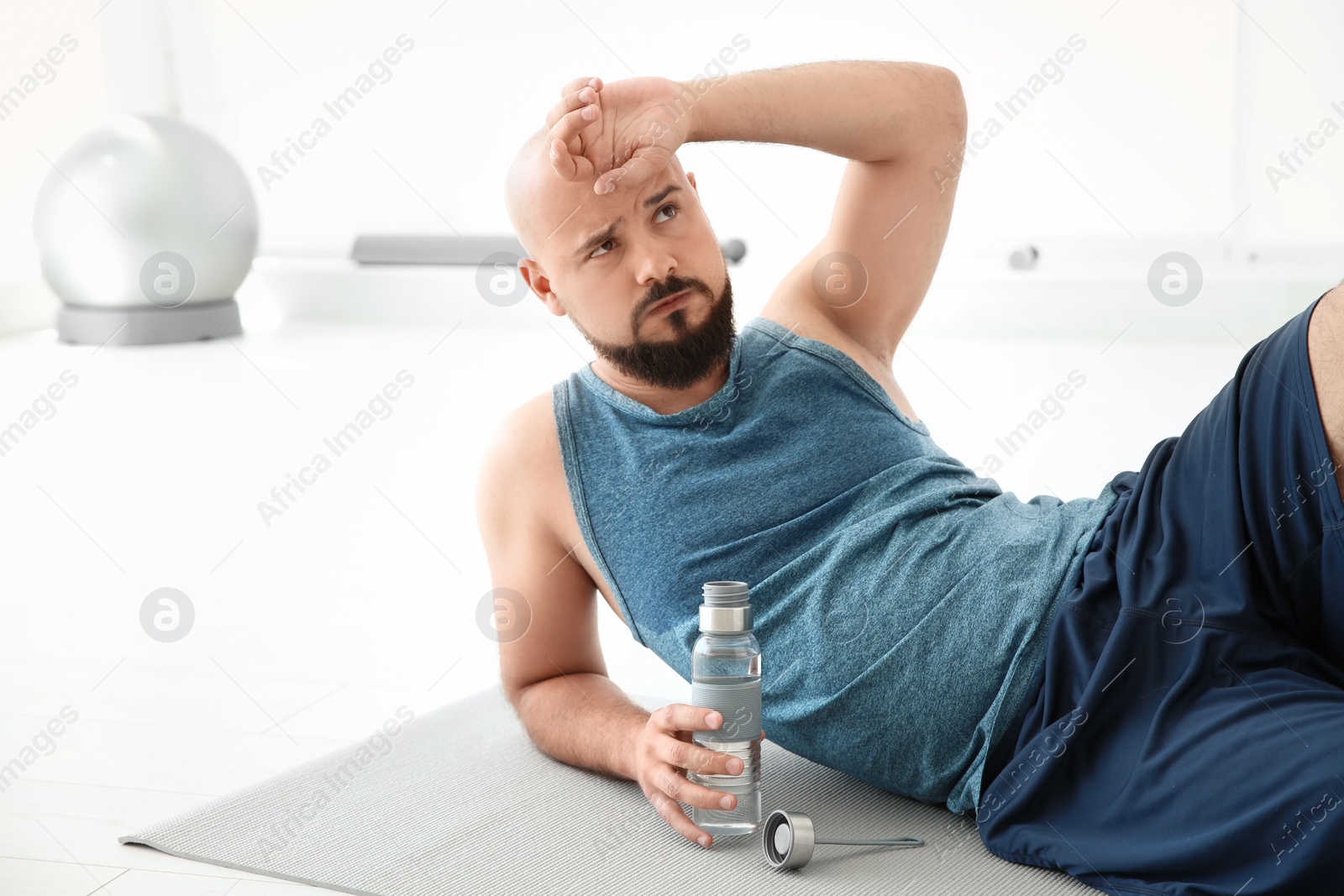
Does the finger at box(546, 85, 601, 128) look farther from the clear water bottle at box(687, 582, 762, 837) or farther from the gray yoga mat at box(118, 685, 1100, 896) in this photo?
the gray yoga mat at box(118, 685, 1100, 896)

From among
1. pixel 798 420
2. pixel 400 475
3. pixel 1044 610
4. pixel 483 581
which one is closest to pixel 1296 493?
pixel 1044 610

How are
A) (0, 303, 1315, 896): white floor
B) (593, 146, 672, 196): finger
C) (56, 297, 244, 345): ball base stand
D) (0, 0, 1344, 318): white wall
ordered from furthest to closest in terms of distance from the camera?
(56, 297, 244, 345): ball base stand, (0, 0, 1344, 318): white wall, (0, 303, 1315, 896): white floor, (593, 146, 672, 196): finger

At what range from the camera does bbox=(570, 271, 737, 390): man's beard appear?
141 centimetres

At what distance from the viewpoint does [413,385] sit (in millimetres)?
4535

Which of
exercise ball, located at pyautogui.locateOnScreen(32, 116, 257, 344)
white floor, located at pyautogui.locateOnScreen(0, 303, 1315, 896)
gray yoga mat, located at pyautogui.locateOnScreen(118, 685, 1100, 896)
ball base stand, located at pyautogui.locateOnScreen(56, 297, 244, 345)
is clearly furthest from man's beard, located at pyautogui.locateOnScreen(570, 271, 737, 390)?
ball base stand, located at pyautogui.locateOnScreen(56, 297, 244, 345)

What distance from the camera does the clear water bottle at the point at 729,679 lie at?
4.09 feet

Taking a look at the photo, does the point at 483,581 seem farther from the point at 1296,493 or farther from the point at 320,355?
the point at 320,355

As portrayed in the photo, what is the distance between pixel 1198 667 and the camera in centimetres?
117

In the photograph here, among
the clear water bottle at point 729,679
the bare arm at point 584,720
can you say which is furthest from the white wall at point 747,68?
the clear water bottle at point 729,679

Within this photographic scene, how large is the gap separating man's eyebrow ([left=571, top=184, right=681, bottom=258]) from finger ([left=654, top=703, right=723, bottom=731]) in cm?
51

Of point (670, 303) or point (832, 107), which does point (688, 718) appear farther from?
point (832, 107)

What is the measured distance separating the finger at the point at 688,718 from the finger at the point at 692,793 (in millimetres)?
49

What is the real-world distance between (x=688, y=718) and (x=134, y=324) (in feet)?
16.6

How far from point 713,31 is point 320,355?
2.24 metres
